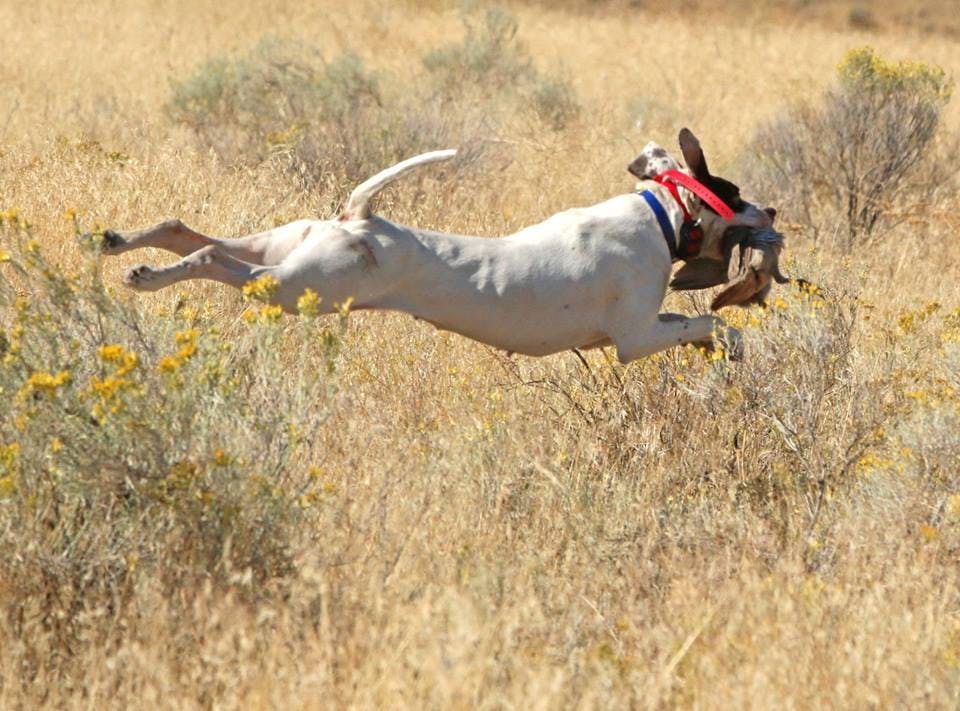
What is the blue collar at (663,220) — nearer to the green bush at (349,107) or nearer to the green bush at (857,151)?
the green bush at (349,107)

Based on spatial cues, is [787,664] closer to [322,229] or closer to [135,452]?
[135,452]

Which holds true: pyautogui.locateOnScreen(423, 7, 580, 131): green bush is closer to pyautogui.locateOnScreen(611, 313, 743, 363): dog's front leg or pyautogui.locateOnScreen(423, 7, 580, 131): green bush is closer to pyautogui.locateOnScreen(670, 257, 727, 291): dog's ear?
pyautogui.locateOnScreen(670, 257, 727, 291): dog's ear

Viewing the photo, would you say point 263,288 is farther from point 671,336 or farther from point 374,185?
point 671,336

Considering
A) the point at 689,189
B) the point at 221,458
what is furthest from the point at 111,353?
the point at 689,189

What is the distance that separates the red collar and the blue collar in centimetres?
8

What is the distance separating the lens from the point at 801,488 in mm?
5371

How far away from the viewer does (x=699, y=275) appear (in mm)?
5777

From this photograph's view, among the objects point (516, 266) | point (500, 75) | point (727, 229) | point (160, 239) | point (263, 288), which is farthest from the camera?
point (500, 75)

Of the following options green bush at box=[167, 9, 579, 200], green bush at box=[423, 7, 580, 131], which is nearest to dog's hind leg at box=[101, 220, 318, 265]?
green bush at box=[167, 9, 579, 200]

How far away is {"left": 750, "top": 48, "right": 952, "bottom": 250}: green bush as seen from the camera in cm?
1087

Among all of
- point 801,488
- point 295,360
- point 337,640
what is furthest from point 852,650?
point 295,360

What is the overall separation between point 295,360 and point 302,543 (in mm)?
2254

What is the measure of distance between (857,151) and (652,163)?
5896 mm

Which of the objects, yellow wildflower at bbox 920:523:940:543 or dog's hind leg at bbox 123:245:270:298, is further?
dog's hind leg at bbox 123:245:270:298
